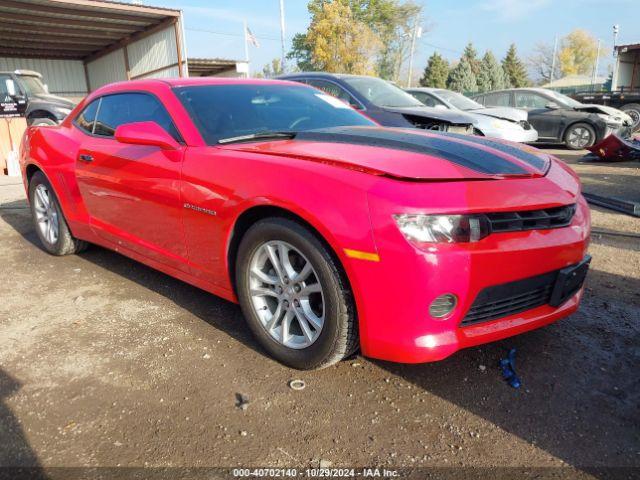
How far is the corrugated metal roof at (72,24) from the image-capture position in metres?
15.4

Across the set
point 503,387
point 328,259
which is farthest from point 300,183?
point 503,387

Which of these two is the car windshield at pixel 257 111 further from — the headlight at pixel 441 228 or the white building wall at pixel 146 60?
the white building wall at pixel 146 60

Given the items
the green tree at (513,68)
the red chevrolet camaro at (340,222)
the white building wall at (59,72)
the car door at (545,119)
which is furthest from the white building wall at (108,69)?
the green tree at (513,68)

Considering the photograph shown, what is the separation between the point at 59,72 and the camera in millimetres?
26281

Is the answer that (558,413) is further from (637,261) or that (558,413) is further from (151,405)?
(637,261)

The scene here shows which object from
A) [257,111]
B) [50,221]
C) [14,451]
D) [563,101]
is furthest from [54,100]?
[14,451]

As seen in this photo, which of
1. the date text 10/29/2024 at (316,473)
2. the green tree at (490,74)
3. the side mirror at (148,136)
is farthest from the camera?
the green tree at (490,74)

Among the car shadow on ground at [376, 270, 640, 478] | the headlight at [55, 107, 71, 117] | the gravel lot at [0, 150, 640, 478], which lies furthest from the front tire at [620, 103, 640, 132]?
the headlight at [55, 107, 71, 117]

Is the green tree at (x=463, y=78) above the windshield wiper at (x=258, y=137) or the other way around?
above

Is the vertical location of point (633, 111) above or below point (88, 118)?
below

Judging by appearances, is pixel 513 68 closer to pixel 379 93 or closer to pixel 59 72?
pixel 59 72

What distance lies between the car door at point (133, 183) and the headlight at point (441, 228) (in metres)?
1.39

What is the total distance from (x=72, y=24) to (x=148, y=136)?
62.6 ft

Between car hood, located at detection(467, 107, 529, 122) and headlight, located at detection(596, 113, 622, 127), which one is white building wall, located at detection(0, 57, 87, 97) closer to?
car hood, located at detection(467, 107, 529, 122)
